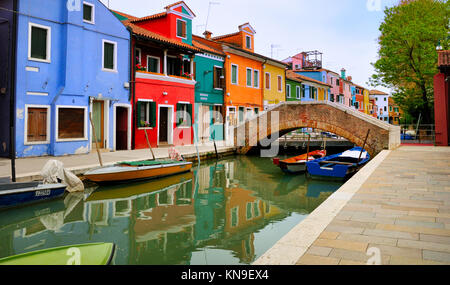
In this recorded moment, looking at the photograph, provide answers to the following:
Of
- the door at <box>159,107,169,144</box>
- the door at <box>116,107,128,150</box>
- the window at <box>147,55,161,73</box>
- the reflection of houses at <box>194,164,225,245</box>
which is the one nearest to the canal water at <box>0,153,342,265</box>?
the reflection of houses at <box>194,164,225,245</box>

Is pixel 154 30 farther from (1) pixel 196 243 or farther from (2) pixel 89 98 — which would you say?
(1) pixel 196 243

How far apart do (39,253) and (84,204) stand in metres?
5.02

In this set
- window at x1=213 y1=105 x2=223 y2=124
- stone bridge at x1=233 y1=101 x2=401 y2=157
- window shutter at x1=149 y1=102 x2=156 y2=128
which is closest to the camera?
stone bridge at x1=233 y1=101 x2=401 y2=157

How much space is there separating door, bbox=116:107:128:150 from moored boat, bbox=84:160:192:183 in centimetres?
395

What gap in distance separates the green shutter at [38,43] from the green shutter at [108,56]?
7.80ft

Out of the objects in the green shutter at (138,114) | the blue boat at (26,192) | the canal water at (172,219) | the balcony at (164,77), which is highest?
the balcony at (164,77)

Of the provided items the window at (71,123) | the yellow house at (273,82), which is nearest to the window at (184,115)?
the window at (71,123)

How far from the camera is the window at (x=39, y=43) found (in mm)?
11211

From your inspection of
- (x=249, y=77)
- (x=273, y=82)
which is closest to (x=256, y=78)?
(x=249, y=77)

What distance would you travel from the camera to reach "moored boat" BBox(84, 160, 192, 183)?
29.8 feet

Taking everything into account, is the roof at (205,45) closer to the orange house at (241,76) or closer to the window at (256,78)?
the orange house at (241,76)

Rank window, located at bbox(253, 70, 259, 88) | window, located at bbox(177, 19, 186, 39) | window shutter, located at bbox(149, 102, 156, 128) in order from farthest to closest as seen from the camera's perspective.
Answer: window, located at bbox(253, 70, 259, 88)
window, located at bbox(177, 19, 186, 39)
window shutter, located at bbox(149, 102, 156, 128)

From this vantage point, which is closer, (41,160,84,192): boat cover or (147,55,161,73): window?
(41,160,84,192): boat cover

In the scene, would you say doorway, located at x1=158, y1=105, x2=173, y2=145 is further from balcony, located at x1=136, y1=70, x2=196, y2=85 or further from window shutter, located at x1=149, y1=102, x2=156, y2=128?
balcony, located at x1=136, y1=70, x2=196, y2=85
